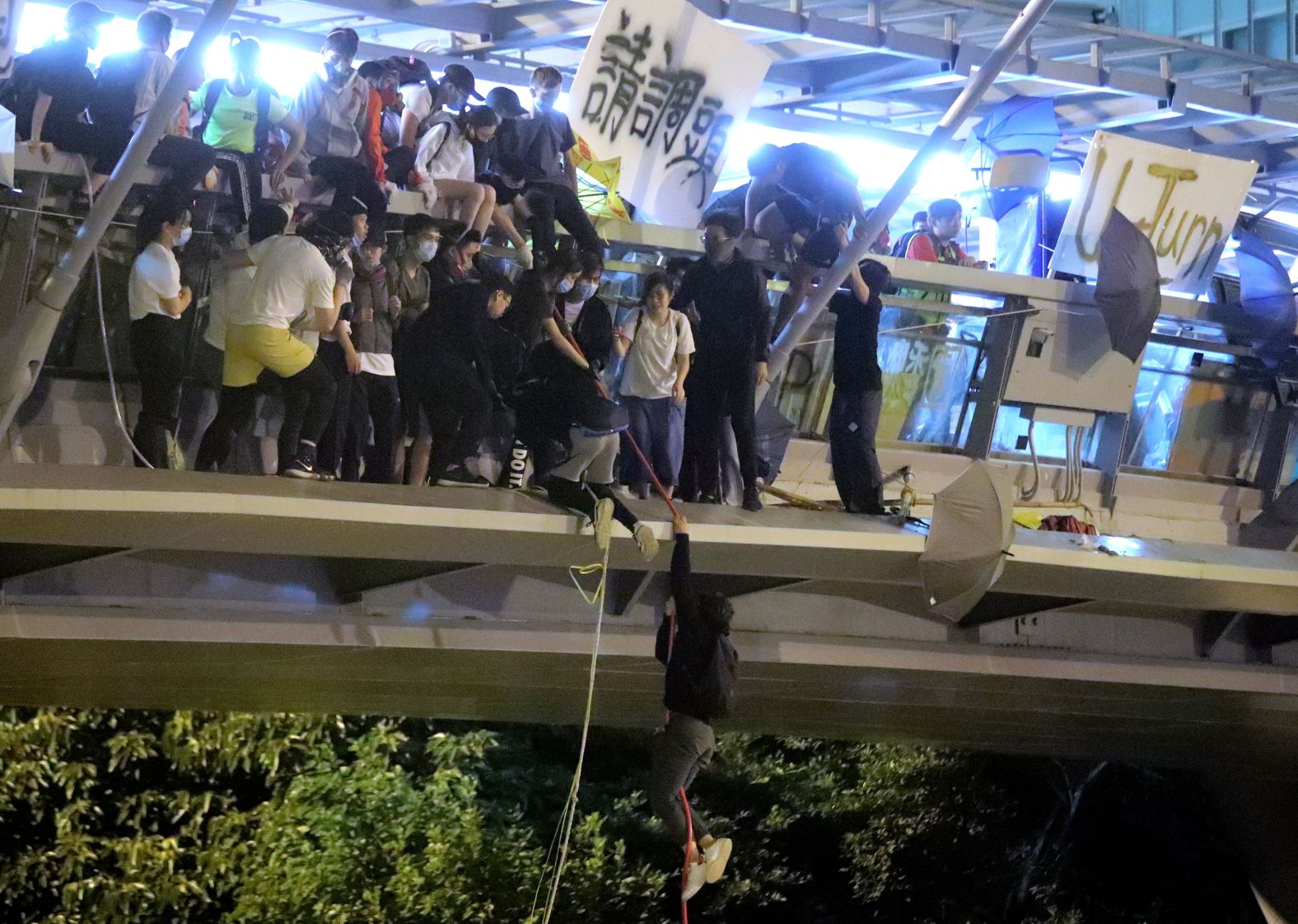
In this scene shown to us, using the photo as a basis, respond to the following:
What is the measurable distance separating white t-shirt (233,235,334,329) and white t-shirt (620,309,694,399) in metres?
1.91

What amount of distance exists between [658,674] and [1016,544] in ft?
9.44

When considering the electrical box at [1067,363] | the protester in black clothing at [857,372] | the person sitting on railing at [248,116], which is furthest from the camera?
the electrical box at [1067,363]

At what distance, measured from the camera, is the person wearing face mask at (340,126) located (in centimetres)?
808

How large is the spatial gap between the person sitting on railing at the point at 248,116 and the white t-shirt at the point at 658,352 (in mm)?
2152

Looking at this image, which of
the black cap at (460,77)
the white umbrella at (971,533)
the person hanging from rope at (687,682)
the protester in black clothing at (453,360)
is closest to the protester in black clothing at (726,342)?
the person hanging from rope at (687,682)

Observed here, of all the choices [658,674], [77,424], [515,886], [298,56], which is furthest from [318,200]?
[515,886]

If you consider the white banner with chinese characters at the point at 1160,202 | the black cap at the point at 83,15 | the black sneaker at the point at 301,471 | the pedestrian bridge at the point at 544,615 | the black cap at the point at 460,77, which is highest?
the black cap at the point at 83,15

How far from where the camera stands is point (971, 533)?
895 cm

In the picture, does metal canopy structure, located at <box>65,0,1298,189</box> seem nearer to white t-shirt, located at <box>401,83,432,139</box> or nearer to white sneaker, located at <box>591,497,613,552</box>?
white t-shirt, located at <box>401,83,432,139</box>

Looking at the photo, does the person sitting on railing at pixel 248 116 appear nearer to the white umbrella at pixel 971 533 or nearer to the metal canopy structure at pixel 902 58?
the metal canopy structure at pixel 902 58

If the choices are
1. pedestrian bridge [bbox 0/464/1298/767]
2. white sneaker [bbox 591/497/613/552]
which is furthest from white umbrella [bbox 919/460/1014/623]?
white sneaker [bbox 591/497/613/552]

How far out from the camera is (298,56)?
543 inches

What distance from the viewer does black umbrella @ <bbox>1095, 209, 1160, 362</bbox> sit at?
11.5 meters

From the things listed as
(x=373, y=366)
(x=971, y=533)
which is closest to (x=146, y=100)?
(x=373, y=366)
